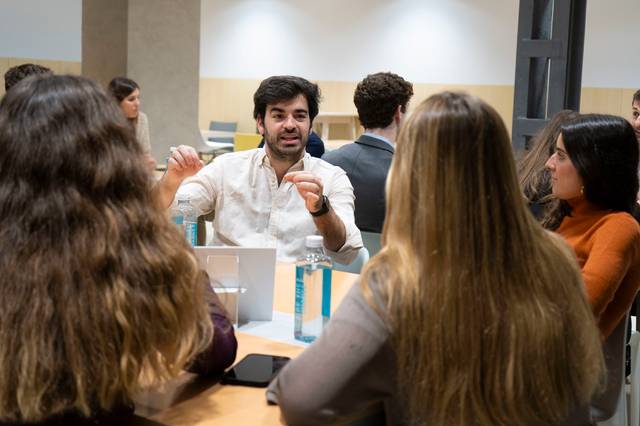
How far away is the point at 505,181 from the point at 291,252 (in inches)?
69.8

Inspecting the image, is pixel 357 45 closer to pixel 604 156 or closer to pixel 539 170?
pixel 539 170

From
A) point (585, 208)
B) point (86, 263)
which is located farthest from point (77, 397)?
point (585, 208)

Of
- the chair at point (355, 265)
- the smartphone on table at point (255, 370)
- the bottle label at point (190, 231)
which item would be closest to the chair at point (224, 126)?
the chair at point (355, 265)

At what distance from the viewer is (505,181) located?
49.2 inches

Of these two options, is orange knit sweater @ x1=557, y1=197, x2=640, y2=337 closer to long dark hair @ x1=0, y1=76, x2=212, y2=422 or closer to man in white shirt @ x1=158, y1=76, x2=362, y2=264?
man in white shirt @ x1=158, y1=76, x2=362, y2=264

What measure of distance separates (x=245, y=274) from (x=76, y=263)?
867mm

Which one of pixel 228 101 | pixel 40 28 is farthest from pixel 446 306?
pixel 228 101

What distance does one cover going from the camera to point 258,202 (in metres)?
2.98

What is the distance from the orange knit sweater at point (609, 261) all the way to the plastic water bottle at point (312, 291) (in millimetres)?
736

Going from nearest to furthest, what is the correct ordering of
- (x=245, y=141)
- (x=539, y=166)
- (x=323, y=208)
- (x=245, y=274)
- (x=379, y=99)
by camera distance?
1. (x=245, y=274)
2. (x=323, y=208)
3. (x=539, y=166)
4. (x=379, y=99)
5. (x=245, y=141)

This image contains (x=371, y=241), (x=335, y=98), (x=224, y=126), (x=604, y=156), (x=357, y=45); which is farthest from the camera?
→ (x=224, y=126)

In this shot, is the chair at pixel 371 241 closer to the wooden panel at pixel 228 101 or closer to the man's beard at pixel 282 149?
the man's beard at pixel 282 149

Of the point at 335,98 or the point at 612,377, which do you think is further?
the point at 335,98

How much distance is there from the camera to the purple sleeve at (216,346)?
1.58 meters
